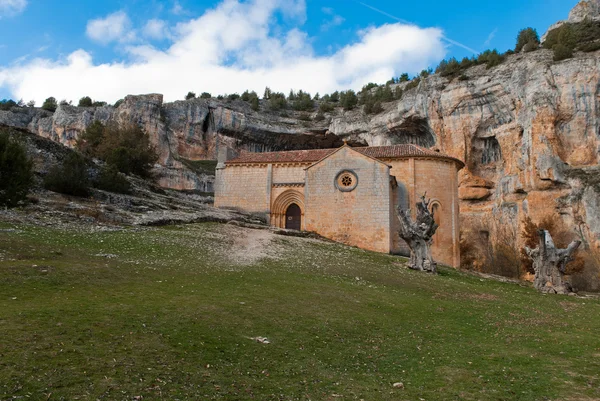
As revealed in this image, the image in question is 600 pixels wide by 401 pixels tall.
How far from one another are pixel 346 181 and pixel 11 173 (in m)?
26.1

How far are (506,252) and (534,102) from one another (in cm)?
1738

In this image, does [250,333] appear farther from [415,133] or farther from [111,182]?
[415,133]

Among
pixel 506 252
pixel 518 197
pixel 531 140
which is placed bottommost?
pixel 506 252

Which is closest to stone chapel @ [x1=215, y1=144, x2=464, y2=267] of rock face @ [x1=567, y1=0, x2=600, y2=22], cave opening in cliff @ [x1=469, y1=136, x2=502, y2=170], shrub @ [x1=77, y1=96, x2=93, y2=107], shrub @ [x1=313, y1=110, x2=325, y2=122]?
cave opening in cliff @ [x1=469, y1=136, x2=502, y2=170]

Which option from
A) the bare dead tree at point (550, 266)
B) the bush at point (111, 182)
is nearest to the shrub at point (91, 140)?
the bush at point (111, 182)

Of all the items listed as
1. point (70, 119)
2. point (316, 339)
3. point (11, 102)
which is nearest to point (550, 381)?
point (316, 339)

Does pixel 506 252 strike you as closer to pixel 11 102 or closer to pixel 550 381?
pixel 550 381

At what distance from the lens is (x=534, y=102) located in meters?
49.6

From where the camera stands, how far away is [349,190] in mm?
38438

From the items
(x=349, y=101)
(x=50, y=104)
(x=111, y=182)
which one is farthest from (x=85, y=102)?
(x=111, y=182)

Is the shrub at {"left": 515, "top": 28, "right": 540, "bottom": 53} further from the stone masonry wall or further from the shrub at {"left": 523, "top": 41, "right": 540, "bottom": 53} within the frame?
the stone masonry wall

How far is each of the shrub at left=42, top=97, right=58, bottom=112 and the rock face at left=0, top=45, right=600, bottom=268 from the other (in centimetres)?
2996

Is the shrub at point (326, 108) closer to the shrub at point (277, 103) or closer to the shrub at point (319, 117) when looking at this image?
the shrub at point (319, 117)

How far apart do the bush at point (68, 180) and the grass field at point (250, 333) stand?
10787 mm
